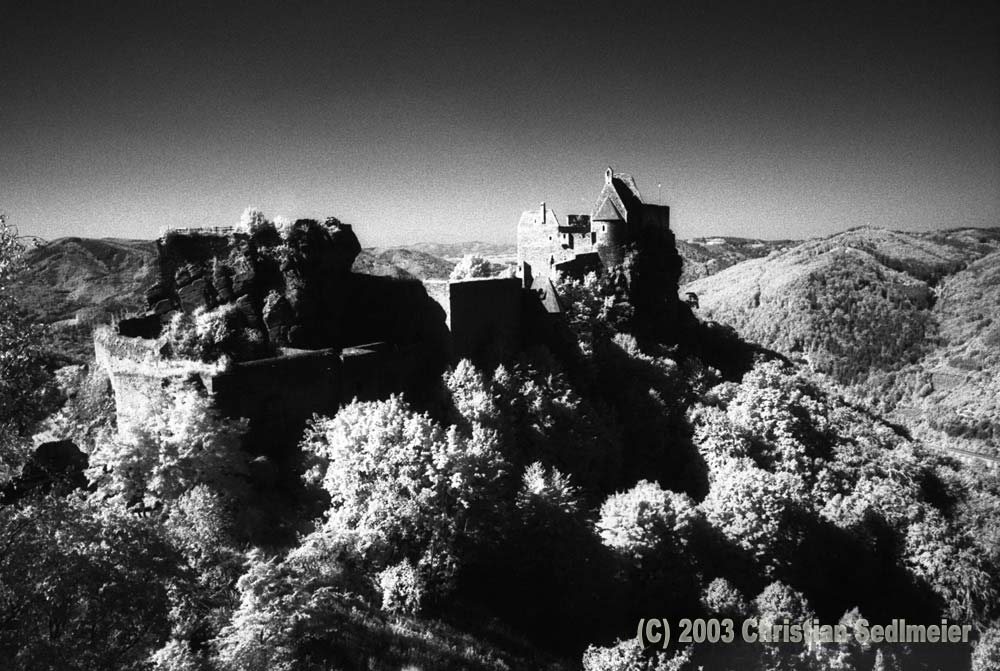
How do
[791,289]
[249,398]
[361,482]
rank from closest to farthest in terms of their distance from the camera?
[361,482], [249,398], [791,289]

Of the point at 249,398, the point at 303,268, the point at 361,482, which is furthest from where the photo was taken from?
the point at 303,268

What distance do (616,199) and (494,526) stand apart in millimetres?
24766

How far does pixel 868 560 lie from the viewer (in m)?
25.8

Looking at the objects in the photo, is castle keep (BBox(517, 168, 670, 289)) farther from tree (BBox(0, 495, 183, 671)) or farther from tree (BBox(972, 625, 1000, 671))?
tree (BBox(0, 495, 183, 671))

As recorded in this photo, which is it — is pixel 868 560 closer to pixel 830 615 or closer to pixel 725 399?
pixel 830 615

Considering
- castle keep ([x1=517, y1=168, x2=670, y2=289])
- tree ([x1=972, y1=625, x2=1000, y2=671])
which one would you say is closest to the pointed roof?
castle keep ([x1=517, y1=168, x2=670, y2=289])

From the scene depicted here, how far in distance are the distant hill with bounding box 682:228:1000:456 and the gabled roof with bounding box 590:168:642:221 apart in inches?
1931

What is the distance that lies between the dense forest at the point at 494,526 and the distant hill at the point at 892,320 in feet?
181

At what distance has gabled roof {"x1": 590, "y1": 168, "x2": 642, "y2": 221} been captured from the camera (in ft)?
121

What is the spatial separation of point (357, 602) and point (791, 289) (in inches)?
4805

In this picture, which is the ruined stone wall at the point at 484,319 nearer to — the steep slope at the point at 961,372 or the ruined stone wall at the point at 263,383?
the ruined stone wall at the point at 263,383

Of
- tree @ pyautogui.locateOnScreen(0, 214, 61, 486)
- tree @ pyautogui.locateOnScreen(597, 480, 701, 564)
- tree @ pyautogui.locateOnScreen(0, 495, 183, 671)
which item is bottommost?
tree @ pyautogui.locateOnScreen(597, 480, 701, 564)

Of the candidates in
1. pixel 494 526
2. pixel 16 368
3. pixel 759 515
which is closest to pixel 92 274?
pixel 494 526

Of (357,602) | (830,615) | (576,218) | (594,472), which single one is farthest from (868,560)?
(576,218)
